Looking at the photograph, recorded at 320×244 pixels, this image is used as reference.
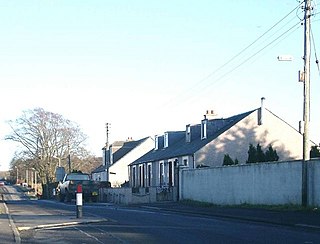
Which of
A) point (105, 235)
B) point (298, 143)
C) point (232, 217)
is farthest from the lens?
point (298, 143)

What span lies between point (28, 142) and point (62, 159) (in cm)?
615

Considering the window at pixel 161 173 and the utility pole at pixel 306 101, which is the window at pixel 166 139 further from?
the utility pole at pixel 306 101

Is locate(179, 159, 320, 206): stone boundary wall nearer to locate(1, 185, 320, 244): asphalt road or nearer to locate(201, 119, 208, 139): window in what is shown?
locate(1, 185, 320, 244): asphalt road

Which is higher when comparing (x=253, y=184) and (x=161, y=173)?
(x=253, y=184)

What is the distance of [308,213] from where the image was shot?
84.0ft

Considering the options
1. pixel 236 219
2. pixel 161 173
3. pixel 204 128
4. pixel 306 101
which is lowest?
pixel 236 219

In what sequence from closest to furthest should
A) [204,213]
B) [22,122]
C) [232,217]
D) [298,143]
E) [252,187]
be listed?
[232,217] → [204,213] → [252,187] → [298,143] → [22,122]

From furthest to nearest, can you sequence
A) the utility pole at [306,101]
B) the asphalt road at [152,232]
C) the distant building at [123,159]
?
the distant building at [123,159]
the utility pole at [306,101]
the asphalt road at [152,232]

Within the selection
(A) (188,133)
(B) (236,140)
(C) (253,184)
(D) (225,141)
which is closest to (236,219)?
(C) (253,184)

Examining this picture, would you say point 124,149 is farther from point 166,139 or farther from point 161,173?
point 161,173

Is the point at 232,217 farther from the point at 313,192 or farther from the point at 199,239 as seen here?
the point at 199,239

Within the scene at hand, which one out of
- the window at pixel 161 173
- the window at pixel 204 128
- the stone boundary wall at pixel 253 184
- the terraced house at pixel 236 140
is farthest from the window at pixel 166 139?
the stone boundary wall at pixel 253 184

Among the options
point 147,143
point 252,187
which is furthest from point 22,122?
point 252,187

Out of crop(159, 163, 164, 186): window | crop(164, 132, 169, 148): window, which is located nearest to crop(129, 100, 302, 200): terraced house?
crop(159, 163, 164, 186): window
